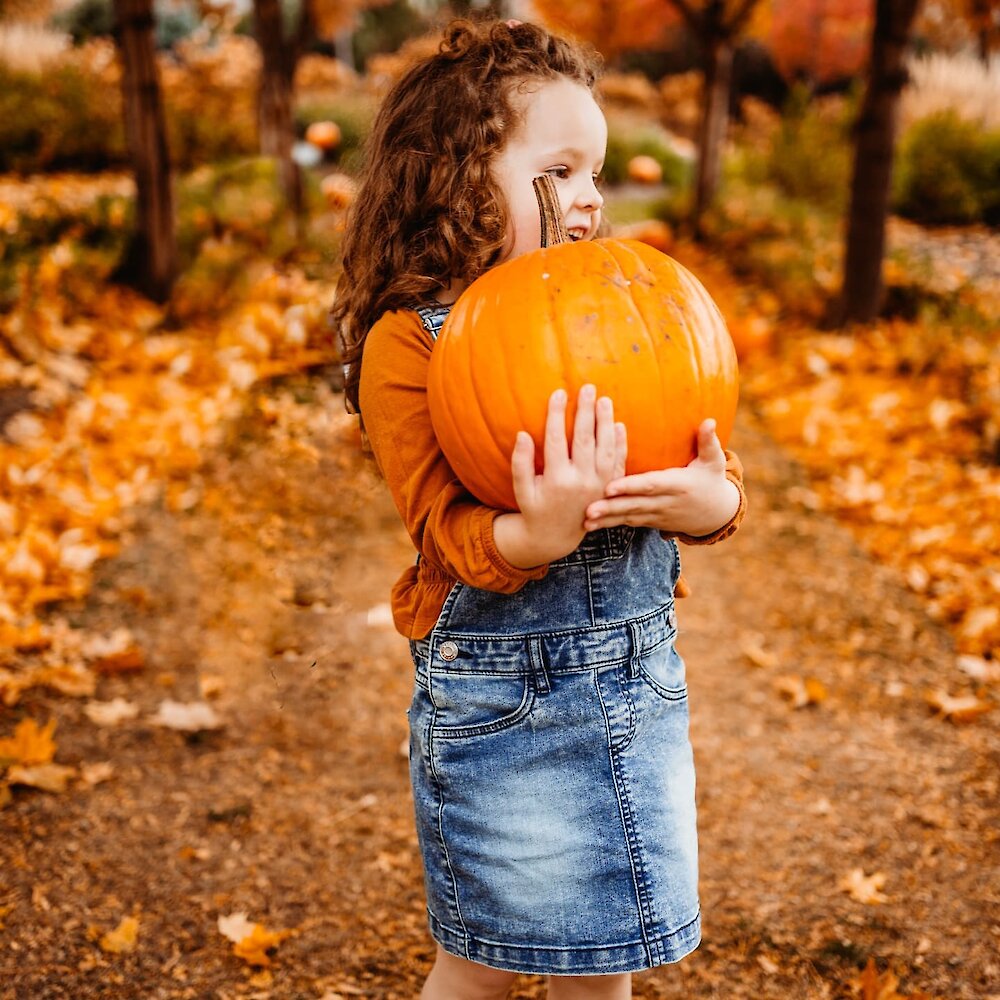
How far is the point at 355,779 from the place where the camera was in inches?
114

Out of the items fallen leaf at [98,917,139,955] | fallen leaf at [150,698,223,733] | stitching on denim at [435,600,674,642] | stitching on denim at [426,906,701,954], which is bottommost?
fallen leaf at [150,698,223,733]

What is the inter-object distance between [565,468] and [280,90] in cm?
845

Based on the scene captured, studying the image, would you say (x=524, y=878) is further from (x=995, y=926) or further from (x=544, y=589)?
(x=995, y=926)

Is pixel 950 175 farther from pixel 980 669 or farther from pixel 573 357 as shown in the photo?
pixel 573 357

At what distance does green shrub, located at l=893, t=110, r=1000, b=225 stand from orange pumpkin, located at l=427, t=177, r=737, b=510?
8.72 m

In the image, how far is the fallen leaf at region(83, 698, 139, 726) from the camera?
300cm

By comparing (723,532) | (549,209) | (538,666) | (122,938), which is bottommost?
(122,938)

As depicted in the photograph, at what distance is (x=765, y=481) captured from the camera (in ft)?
15.7

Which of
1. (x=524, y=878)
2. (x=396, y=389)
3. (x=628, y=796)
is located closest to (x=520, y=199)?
(x=396, y=389)

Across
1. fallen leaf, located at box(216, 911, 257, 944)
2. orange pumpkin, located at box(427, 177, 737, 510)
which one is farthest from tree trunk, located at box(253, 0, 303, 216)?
orange pumpkin, located at box(427, 177, 737, 510)

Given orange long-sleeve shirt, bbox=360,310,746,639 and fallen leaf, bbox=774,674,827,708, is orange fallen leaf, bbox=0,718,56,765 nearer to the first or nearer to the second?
orange long-sleeve shirt, bbox=360,310,746,639

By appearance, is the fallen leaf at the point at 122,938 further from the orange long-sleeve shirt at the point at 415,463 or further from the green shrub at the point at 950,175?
the green shrub at the point at 950,175

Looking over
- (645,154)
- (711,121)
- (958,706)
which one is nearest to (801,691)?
(958,706)

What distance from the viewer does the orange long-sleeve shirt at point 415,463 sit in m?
1.47
